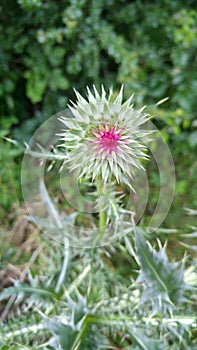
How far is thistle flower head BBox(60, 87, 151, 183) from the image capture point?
2.69 ft

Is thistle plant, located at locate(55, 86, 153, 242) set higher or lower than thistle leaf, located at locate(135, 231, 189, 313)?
higher

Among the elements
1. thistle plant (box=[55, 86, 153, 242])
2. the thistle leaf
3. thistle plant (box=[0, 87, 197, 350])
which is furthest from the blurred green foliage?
thistle plant (box=[55, 86, 153, 242])

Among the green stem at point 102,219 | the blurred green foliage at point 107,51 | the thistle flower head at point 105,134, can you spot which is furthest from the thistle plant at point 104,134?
the blurred green foliage at point 107,51

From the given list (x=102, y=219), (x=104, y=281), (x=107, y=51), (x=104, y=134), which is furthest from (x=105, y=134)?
(x=107, y=51)

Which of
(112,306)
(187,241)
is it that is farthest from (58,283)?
(187,241)

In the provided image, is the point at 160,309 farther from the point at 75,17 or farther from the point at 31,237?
the point at 75,17

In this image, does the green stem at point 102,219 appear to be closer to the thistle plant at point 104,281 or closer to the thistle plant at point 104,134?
the thistle plant at point 104,281

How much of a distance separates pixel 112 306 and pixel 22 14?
1.40 m

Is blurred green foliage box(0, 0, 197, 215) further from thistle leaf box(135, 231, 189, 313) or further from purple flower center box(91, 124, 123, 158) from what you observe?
purple flower center box(91, 124, 123, 158)

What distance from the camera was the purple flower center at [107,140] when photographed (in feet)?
2.68

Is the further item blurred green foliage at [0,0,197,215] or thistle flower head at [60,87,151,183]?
blurred green foliage at [0,0,197,215]

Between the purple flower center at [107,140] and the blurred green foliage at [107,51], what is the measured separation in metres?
1.23

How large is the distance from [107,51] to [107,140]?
56.7 inches

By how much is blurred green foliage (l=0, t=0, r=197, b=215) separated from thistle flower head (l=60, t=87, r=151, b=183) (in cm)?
121
